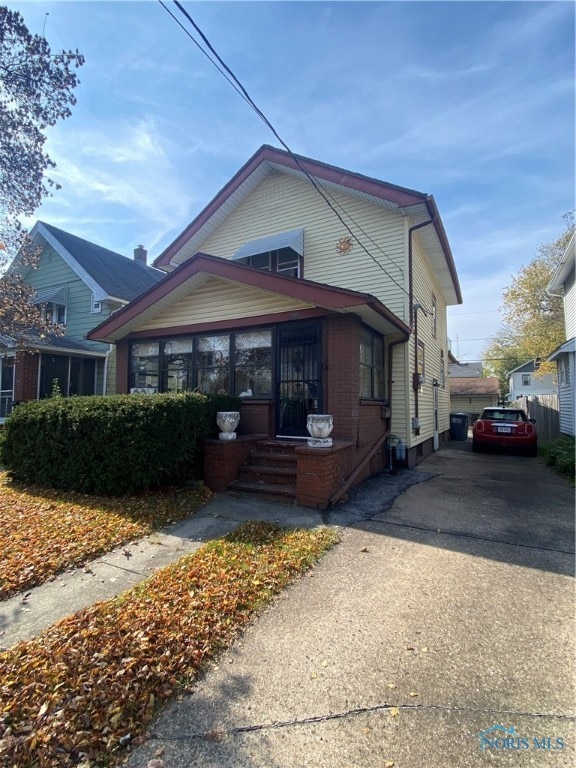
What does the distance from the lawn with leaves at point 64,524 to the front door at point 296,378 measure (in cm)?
238

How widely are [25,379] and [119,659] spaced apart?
503 inches

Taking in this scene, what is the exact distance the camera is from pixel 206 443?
6.59 metres

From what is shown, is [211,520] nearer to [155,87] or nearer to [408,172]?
[155,87]

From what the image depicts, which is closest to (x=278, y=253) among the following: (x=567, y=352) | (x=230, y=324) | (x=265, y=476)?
(x=230, y=324)

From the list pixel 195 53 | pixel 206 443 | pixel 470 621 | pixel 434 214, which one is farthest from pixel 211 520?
pixel 434 214

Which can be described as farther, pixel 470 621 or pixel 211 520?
pixel 211 520

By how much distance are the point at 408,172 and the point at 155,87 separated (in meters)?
5.57

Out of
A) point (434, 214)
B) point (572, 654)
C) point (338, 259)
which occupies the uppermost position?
point (434, 214)

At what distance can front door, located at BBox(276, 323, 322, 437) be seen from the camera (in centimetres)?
765

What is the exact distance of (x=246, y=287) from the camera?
7.91m

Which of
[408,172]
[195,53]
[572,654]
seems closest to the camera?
[572,654]

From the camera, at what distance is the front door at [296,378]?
7.65 m

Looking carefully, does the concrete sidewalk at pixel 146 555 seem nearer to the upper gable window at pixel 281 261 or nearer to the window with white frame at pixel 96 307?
the upper gable window at pixel 281 261

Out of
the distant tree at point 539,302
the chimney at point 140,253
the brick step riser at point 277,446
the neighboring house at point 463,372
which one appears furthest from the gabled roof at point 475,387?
the brick step riser at point 277,446
